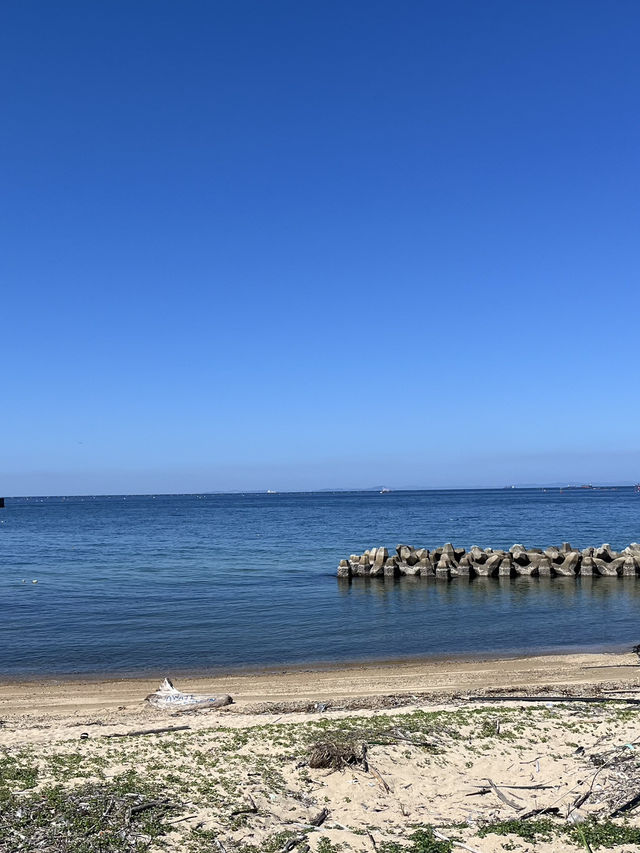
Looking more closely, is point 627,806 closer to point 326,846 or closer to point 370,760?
point 370,760

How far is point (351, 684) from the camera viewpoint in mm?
15625

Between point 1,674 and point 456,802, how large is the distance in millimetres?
13127

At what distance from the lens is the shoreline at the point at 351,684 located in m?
13.9

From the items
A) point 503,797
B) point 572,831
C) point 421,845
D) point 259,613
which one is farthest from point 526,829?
point 259,613

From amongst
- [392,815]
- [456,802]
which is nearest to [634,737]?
[456,802]

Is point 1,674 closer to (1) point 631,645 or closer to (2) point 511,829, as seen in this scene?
(2) point 511,829

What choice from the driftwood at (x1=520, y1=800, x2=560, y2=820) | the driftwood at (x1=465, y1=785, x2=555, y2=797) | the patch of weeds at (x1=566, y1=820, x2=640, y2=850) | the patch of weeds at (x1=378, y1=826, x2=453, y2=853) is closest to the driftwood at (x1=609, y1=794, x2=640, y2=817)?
the patch of weeds at (x1=566, y1=820, x2=640, y2=850)

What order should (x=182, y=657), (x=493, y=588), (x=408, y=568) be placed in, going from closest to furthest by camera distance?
(x=182, y=657)
(x=493, y=588)
(x=408, y=568)

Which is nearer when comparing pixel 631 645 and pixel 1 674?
pixel 1 674

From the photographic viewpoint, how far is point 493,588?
101 ft

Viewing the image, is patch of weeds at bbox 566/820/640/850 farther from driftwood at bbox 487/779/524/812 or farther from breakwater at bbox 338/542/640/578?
breakwater at bbox 338/542/640/578

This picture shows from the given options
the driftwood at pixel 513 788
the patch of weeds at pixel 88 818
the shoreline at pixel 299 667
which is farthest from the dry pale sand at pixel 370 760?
the shoreline at pixel 299 667

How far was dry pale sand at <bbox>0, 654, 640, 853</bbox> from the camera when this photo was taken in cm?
773

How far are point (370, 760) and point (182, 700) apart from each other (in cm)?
593
